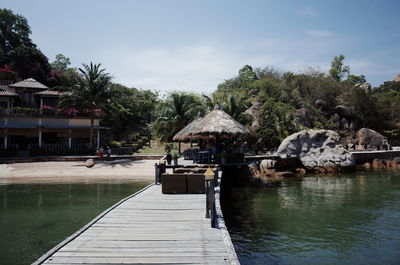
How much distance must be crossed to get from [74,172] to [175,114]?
14.5m

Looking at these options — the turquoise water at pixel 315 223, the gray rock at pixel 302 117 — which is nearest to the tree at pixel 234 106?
the gray rock at pixel 302 117

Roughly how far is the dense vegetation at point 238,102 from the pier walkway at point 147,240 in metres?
25.6

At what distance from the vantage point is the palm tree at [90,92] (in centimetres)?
3303

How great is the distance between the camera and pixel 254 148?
33.2 meters

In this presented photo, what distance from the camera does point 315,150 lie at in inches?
1049

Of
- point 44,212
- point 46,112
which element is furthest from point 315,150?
point 46,112

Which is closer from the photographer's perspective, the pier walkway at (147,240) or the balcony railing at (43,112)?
the pier walkway at (147,240)

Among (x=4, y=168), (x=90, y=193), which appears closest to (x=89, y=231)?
(x=90, y=193)

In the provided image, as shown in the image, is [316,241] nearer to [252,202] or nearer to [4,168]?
[252,202]

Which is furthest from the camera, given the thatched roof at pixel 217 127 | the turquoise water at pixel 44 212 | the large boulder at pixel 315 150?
the large boulder at pixel 315 150

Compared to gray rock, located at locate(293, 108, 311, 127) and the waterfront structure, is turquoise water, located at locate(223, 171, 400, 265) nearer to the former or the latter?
gray rock, located at locate(293, 108, 311, 127)

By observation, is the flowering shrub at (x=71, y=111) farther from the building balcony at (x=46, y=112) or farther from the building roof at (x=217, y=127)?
the building roof at (x=217, y=127)

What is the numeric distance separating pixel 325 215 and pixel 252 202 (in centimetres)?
368

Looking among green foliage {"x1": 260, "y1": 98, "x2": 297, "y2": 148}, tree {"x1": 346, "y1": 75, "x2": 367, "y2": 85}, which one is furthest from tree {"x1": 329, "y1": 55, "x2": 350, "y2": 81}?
green foliage {"x1": 260, "y1": 98, "x2": 297, "y2": 148}
